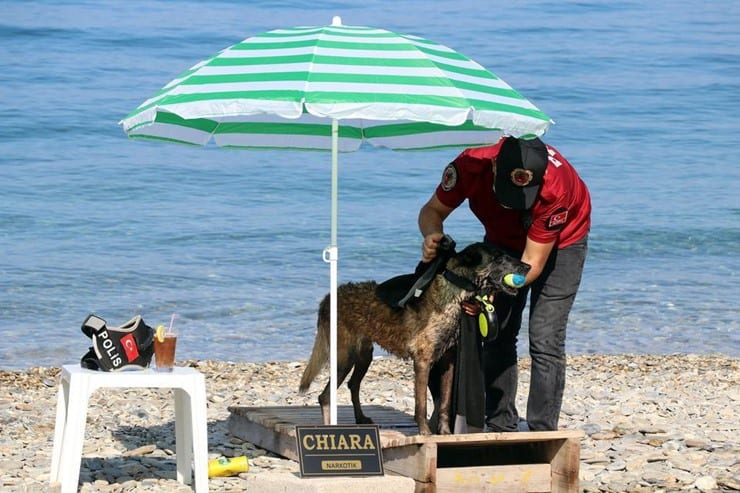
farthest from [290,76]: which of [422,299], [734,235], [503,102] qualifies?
[734,235]

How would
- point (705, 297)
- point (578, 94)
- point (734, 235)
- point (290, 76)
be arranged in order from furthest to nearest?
point (578, 94) → point (734, 235) → point (705, 297) → point (290, 76)

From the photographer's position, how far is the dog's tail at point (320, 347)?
7027 mm

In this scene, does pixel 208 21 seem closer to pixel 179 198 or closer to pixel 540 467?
pixel 179 198

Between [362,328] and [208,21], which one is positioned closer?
[362,328]

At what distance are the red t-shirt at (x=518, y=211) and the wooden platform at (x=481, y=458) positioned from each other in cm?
105

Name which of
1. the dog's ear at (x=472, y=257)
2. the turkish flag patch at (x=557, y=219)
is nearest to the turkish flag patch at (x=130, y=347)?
the dog's ear at (x=472, y=257)

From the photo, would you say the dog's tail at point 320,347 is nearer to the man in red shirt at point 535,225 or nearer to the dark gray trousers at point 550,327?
the man in red shirt at point 535,225

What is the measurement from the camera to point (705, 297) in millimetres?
14250

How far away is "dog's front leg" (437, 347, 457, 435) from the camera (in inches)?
268

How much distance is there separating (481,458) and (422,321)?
794 millimetres

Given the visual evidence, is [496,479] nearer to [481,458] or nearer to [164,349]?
[481,458]

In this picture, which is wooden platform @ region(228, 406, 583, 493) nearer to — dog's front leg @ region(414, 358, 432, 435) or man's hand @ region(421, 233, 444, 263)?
dog's front leg @ region(414, 358, 432, 435)

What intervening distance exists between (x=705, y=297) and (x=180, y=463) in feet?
29.4

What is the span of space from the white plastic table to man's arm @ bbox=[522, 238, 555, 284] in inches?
69.3
